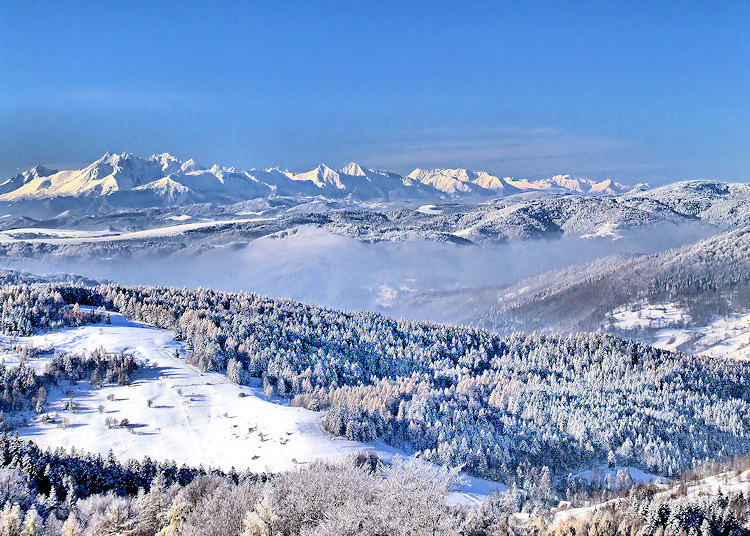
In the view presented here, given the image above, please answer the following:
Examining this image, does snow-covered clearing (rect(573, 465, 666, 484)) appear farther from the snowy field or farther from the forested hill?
the snowy field

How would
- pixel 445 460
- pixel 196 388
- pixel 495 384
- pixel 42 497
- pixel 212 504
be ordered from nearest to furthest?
pixel 212 504 < pixel 42 497 < pixel 445 460 < pixel 196 388 < pixel 495 384

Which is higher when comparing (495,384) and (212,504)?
(212,504)

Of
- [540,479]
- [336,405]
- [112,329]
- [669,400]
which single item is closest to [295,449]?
[336,405]

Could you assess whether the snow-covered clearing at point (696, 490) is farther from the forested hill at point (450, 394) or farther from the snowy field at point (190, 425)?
the forested hill at point (450, 394)

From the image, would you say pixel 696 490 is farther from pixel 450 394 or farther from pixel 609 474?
pixel 450 394

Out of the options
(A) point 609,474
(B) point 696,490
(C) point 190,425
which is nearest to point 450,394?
(A) point 609,474

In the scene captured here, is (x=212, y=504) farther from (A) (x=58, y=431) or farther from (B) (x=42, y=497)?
(A) (x=58, y=431)

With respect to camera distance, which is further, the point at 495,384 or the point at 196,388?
the point at 495,384
